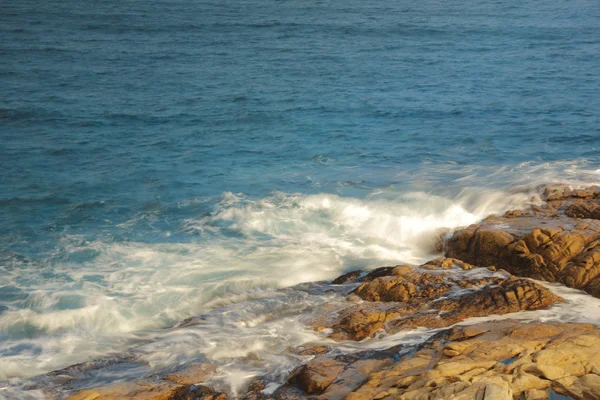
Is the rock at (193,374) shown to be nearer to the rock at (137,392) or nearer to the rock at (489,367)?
the rock at (137,392)

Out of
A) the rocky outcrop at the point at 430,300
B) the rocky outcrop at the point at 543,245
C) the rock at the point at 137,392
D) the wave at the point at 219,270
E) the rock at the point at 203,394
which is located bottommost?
the wave at the point at 219,270

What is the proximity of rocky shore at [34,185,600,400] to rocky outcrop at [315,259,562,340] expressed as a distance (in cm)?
2

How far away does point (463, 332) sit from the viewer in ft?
26.3

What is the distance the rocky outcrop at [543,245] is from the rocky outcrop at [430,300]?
63 cm

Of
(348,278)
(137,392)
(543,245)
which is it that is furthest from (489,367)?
(348,278)

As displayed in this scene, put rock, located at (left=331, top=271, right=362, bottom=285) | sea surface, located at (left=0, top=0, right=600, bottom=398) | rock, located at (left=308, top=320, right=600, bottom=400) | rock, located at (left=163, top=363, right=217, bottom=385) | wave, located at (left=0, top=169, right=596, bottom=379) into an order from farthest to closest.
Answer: rock, located at (left=331, top=271, right=362, bottom=285) < sea surface, located at (left=0, top=0, right=600, bottom=398) < wave, located at (left=0, top=169, right=596, bottom=379) < rock, located at (left=163, top=363, right=217, bottom=385) < rock, located at (left=308, top=320, right=600, bottom=400)

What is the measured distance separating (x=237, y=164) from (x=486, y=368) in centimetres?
1267

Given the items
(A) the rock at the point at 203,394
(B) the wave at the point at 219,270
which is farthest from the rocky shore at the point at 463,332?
(B) the wave at the point at 219,270

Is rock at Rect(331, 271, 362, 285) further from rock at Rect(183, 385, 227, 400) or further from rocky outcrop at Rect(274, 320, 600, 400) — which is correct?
rock at Rect(183, 385, 227, 400)

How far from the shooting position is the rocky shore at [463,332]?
6641 millimetres

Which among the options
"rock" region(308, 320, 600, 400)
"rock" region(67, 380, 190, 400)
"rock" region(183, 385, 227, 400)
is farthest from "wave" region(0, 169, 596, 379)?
"rock" region(308, 320, 600, 400)

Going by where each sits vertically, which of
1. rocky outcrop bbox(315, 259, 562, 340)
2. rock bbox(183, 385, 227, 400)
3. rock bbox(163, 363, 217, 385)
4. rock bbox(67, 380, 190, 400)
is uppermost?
rocky outcrop bbox(315, 259, 562, 340)

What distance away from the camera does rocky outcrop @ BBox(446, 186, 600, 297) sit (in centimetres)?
1020

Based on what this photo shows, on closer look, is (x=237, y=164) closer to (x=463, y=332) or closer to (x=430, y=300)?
(x=430, y=300)
